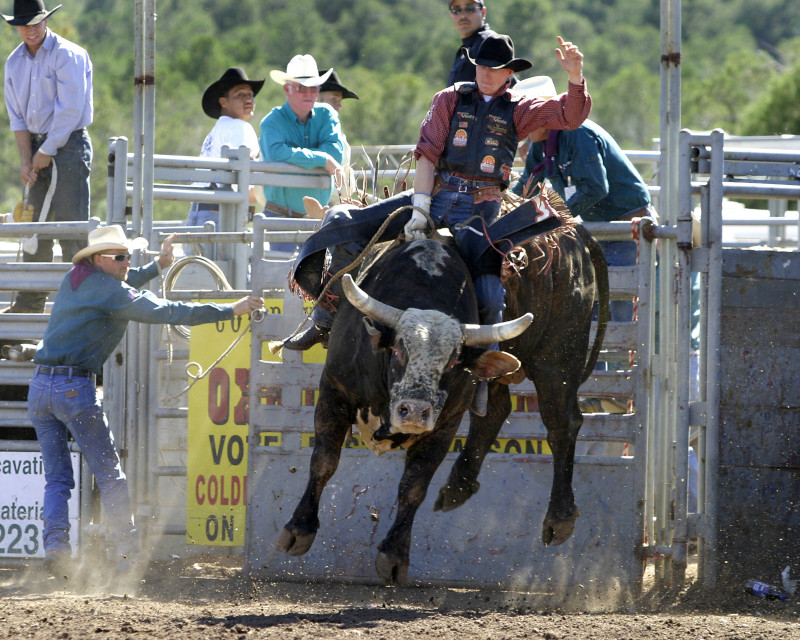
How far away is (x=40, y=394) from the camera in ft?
21.9

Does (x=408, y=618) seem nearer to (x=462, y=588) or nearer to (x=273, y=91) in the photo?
(x=462, y=588)

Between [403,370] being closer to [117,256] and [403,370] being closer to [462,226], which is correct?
[462,226]

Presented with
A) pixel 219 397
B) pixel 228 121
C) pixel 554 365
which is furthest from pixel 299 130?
pixel 554 365

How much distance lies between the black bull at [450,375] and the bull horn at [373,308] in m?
0.05

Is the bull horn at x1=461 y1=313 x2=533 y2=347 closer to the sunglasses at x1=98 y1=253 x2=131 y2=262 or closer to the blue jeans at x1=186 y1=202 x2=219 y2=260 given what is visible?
the sunglasses at x1=98 y1=253 x2=131 y2=262

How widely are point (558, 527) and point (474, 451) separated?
0.61 m

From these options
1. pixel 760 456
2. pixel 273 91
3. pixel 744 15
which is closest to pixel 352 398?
pixel 760 456

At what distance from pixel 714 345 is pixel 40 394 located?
3.87m

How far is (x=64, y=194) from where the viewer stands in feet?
26.4

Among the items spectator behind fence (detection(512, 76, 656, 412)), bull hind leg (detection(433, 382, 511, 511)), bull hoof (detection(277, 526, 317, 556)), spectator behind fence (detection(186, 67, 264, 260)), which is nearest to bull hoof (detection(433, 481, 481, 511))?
bull hind leg (detection(433, 382, 511, 511))

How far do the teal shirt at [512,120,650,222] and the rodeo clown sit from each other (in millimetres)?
1011

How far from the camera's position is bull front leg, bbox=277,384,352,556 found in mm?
5180

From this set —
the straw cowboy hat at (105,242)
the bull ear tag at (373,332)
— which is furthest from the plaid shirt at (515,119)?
the straw cowboy hat at (105,242)

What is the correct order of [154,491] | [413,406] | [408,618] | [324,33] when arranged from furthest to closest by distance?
[324,33] < [154,491] < [408,618] < [413,406]
